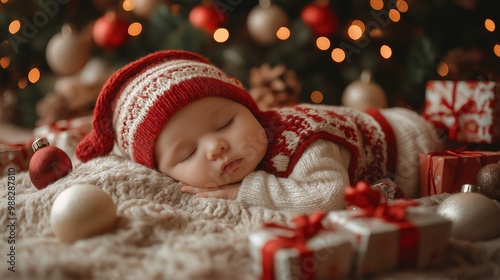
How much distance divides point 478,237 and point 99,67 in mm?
1644

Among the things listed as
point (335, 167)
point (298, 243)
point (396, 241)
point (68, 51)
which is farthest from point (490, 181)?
point (68, 51)

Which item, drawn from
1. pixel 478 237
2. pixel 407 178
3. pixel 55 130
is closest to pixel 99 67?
pixel 55 130

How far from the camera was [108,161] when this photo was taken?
1.07m

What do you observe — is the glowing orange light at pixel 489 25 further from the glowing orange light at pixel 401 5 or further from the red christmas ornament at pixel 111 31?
the red christmas ornament at pixel 111 31

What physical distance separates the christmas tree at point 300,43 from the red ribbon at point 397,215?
0.98m

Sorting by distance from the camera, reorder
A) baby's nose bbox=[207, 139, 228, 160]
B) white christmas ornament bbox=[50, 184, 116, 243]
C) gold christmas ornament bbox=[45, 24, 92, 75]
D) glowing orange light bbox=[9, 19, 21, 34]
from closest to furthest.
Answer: white christmas ornament bbox=[50, 184, 116, 243], baby's nose bbox=[207, 139, 228, 160], gold christmas ornament bbox=[45, 24, 92, 75], glowing orange light bbox=[9, 19, 21, 34]

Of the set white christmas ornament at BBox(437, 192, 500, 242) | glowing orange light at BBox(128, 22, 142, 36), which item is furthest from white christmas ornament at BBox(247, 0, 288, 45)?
white christmas ornament at BBox(437, 192, 500, 242)

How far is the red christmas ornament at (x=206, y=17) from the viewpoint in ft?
5.57

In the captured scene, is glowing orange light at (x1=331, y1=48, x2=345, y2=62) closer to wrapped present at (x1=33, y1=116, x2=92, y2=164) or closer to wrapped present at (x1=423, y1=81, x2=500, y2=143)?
wrapped present at (x1=423, y1=81, x2=500, y2=143)

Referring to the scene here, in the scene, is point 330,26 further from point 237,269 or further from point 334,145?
point 237,269

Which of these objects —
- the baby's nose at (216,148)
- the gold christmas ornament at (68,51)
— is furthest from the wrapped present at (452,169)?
the gold christmas ornament at (68,51)

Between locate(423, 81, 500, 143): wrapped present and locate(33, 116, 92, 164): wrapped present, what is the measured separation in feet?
3.50

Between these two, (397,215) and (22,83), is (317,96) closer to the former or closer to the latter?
(397,215)

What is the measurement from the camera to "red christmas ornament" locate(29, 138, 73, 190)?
1.03m
